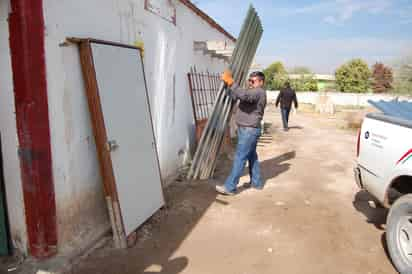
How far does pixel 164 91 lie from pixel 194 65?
1701 millimetres

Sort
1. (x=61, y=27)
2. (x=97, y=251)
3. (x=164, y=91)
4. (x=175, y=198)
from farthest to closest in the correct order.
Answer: (x=164, y=91) < (x=175, y=198) < (x=97, y=251) < (x=61, y=27)

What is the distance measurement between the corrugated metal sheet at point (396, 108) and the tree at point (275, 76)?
3563cm

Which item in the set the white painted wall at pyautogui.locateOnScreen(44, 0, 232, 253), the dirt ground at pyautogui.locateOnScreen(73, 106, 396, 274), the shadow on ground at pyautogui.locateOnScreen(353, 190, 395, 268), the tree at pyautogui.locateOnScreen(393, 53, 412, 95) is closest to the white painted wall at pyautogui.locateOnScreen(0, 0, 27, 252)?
the white painted wall at pyautogui.locateOnScreen(44, 0, 232, 253)

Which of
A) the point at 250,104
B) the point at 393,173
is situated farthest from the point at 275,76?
the point at 393,173

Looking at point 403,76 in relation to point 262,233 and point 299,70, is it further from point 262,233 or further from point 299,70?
point 299,70

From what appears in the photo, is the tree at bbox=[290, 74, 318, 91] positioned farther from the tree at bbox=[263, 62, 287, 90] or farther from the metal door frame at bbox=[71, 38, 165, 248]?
the metal door frame at bbox=[71, 38, 165, 248]

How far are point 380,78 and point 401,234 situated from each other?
2062 inches

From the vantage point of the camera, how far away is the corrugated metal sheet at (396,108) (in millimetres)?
3514

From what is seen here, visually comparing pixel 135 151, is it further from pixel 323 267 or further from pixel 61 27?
pixel 323 267

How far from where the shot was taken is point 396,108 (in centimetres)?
375

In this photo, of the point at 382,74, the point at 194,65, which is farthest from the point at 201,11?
the point at 382,74

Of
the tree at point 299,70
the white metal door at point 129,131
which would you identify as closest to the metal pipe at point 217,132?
the white metal door at point 129,131

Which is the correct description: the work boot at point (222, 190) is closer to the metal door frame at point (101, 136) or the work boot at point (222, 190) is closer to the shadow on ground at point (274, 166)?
the shadow on ground at point (274, 166)

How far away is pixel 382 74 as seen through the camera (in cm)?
4994
